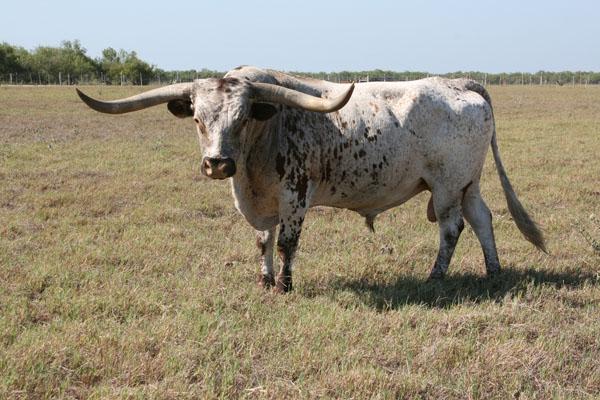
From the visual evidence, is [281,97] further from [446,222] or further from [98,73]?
[98,73]

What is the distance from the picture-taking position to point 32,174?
37.3 feet

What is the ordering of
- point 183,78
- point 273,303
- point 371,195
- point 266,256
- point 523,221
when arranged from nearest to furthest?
point 273,303
point 266,256
point 371,195
point 523,221
point 183,78

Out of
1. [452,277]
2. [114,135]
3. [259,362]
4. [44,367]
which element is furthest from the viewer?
[114,135]

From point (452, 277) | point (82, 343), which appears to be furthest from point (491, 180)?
point (82, 343)

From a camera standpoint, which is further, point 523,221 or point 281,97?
point 523,221

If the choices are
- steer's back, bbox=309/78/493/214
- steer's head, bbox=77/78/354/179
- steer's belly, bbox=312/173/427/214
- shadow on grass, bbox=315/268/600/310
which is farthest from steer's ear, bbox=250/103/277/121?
shadow on grass, bbox=315/268/600/310

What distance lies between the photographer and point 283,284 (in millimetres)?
5824

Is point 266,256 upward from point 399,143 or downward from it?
downward

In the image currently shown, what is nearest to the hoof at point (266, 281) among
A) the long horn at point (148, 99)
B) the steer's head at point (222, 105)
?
the steer's head at point (222, 105)

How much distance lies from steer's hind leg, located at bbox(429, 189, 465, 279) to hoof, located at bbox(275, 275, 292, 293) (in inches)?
57.9

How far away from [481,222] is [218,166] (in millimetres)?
3174

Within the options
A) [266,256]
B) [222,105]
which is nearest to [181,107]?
[222,105]

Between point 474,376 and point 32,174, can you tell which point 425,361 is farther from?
point 32,174

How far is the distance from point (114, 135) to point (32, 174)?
703 centimetres
